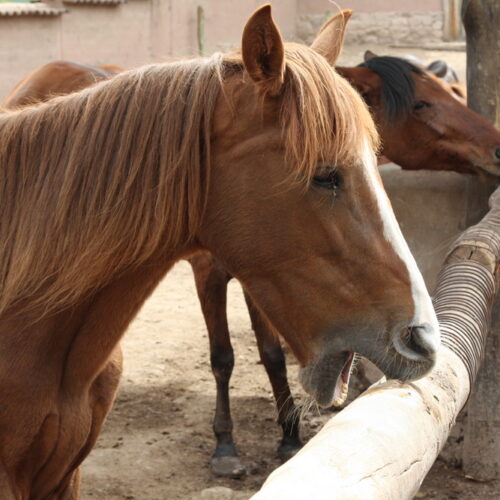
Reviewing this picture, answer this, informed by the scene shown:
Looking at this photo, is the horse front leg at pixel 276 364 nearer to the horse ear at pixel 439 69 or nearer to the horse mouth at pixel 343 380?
the horse mouth at pixel 343 380

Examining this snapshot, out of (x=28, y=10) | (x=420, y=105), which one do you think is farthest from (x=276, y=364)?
(x=28, y=10)

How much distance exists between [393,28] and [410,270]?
15.3 metres

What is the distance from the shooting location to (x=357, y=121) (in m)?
2.07

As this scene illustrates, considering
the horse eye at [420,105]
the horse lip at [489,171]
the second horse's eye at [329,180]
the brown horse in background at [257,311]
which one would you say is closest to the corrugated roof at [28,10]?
the brown horse in background at [257,311]

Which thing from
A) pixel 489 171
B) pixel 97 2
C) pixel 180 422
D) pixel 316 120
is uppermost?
pixel 316 120

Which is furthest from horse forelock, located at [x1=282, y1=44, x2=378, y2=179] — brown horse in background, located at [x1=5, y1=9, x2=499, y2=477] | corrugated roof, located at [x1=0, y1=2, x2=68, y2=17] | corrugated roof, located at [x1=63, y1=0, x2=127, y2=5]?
corrugated roof, located at [x1=63, y1=0, x2=127, y2=5]

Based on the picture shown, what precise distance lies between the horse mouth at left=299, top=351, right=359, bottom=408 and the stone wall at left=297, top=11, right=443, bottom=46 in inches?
593

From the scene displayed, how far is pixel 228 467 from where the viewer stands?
4.25 metres

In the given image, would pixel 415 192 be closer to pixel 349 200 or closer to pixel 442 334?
pixel 442 334

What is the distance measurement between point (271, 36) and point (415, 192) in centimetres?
265

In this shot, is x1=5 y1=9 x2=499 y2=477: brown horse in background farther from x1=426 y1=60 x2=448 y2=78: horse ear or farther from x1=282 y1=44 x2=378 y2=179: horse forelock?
x1=282 y1=44 x2=378 y2=179: horse forelock

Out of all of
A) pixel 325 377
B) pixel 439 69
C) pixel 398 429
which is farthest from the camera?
pixel 439 69

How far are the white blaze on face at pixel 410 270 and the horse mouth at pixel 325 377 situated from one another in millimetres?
173

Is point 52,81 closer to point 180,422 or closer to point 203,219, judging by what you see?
point 180,422
